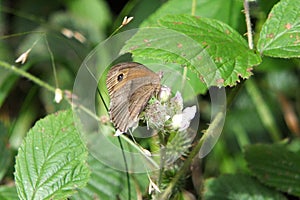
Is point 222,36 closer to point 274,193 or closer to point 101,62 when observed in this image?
point 274,193

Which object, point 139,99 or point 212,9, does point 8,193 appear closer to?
point 139,99

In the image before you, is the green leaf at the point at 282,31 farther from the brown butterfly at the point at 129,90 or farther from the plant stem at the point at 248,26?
the brown butterfly at the point at 129,90

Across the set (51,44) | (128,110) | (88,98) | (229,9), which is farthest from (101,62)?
(128,110)

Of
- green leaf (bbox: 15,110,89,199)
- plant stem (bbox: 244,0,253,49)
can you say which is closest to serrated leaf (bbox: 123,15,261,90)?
plant stem (bbox: 244,0,253,49)

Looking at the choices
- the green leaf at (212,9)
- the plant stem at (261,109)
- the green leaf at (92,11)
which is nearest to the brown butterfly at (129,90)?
the green leaf at (212,9)

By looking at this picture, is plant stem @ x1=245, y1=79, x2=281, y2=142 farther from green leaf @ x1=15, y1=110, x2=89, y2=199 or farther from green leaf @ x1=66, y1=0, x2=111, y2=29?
green leaf @ x1=15, y1=110, x2=89, y2=199

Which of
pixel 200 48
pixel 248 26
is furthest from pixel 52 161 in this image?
pixel 248 26
